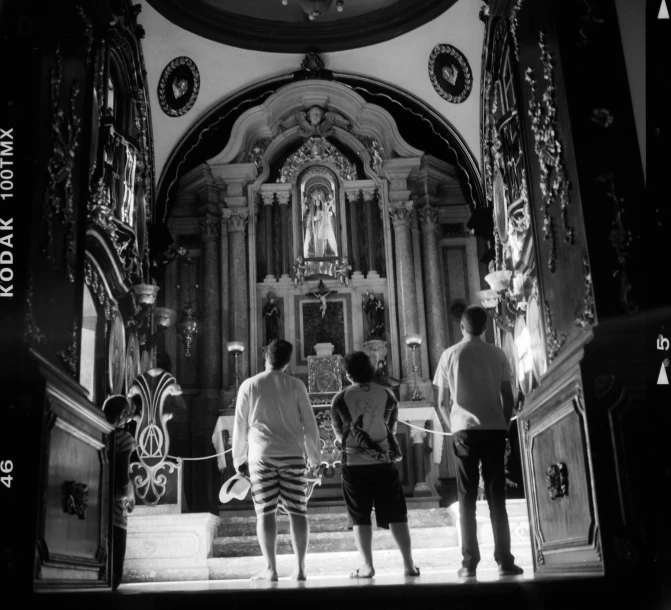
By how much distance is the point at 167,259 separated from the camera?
34.4 feet

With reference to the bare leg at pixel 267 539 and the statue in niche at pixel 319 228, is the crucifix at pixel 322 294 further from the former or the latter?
the bare leg at pixel 267 539

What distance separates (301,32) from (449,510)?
6523mm

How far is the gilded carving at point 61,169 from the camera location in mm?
4766

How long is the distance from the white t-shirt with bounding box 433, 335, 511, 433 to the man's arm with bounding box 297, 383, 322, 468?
2.85 ft

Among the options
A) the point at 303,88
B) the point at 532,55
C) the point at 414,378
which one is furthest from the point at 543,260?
the point at 303,88

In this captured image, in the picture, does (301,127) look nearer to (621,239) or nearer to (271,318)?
(271,318)

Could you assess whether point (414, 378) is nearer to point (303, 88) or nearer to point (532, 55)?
point (303, 88)

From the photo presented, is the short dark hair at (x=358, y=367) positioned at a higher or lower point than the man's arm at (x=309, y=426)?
higher

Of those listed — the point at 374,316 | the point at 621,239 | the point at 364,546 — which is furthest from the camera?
the point at 374,316

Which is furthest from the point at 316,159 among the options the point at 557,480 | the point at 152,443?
the point at 557,480

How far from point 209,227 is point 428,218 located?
3047 mm

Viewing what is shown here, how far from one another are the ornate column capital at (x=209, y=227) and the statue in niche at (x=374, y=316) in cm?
231

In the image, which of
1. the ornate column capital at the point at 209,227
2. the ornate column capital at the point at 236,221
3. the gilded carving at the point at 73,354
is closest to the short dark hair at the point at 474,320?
the gilded carving at the point at 73,354

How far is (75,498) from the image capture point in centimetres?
480
